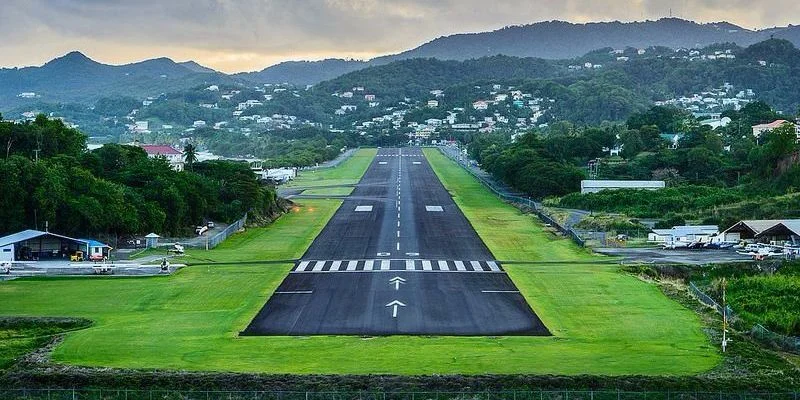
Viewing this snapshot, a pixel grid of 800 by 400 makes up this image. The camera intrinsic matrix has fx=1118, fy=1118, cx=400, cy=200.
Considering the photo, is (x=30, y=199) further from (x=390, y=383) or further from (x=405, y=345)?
(x=390, y=383)

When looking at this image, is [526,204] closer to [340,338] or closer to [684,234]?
[684,234]

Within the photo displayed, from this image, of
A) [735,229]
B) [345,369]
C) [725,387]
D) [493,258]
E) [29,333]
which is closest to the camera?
[725,387]

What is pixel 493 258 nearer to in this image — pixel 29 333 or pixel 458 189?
pixel 29 333

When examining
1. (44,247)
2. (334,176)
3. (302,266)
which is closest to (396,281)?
(302,266)

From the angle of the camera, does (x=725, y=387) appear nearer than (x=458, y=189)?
Yes

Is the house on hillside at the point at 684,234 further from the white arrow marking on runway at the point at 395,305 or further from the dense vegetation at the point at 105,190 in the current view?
the dense vegetation at the point at 105,190

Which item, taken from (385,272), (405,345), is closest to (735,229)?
(385,272)

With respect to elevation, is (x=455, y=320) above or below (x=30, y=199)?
below

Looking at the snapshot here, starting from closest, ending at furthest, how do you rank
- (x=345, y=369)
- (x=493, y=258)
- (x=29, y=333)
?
(x=345, y=369) → (x=29, y=333) → (x=493, y=258)
